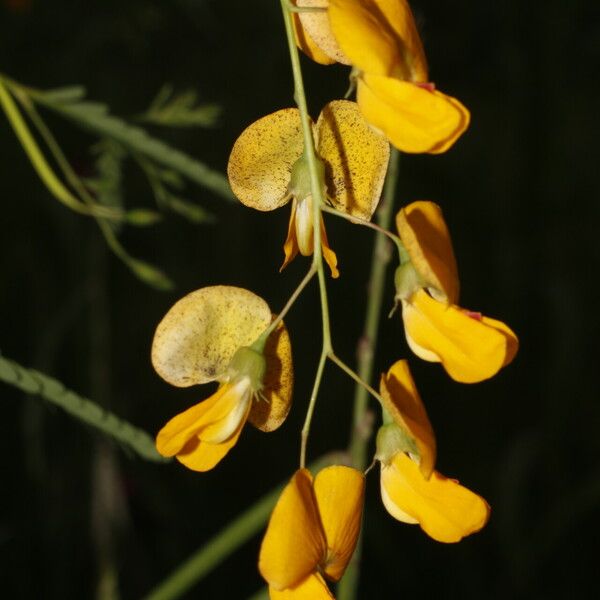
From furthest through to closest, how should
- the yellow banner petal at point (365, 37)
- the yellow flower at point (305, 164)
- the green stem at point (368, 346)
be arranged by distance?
the green stem at point (368, 346)
the yellow flower at point (305, 164)
the yellow banner petal at point (365, 37)

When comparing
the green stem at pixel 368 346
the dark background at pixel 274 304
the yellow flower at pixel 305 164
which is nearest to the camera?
the yellow flower at pixel 305 164

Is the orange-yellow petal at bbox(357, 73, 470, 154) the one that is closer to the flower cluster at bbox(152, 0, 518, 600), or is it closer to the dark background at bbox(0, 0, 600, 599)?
the flower cluster at bbox(152, 0, 518, 600)

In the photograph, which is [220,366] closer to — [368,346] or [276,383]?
[276,383]

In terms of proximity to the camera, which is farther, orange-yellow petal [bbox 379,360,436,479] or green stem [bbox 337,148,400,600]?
green stem [bbox 337,148,400,600]

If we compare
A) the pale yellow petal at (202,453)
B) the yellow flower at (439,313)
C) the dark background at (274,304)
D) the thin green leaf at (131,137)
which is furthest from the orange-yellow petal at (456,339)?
the dark background at (274,304)

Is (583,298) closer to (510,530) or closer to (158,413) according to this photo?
(510,530)

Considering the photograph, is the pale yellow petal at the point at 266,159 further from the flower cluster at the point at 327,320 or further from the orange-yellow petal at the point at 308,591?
the orange-yellow petal at the point at 308,591

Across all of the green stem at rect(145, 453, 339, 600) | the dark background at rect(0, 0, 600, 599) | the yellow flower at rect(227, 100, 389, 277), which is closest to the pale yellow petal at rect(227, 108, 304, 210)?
the yellow flower at rect(227, 100, 389, 277)
